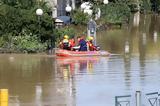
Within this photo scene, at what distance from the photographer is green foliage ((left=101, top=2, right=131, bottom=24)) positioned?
5723 centimetres

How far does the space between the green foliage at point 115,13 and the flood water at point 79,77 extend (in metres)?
21.0

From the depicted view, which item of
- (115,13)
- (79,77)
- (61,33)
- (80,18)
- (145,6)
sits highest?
(145,6)

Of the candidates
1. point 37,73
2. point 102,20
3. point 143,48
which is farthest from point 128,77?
point 102,20

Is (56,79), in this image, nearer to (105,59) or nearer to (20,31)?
(105,59)

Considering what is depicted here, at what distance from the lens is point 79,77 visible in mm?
24062

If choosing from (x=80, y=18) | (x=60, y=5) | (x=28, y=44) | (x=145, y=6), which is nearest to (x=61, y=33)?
(x=28, y=44)

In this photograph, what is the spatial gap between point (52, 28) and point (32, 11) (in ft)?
5.26

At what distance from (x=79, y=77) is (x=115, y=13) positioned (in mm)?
35631

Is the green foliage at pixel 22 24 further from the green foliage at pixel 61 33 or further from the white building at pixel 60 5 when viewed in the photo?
the white building at pixel 60 5

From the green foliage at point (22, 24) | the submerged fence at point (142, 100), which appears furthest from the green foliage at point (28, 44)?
the submerged fence at point (142, 100)

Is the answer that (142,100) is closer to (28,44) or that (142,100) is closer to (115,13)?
(28,44)

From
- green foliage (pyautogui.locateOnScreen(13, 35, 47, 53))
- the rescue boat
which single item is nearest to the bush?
green foliage (pyautogui.locateOnScreen(13, 35, 47, 53))

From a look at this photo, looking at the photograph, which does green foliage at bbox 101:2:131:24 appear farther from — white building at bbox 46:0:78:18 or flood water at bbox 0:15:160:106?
flood water at bbox 0:15:160:106

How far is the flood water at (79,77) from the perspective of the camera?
19.1 meters
